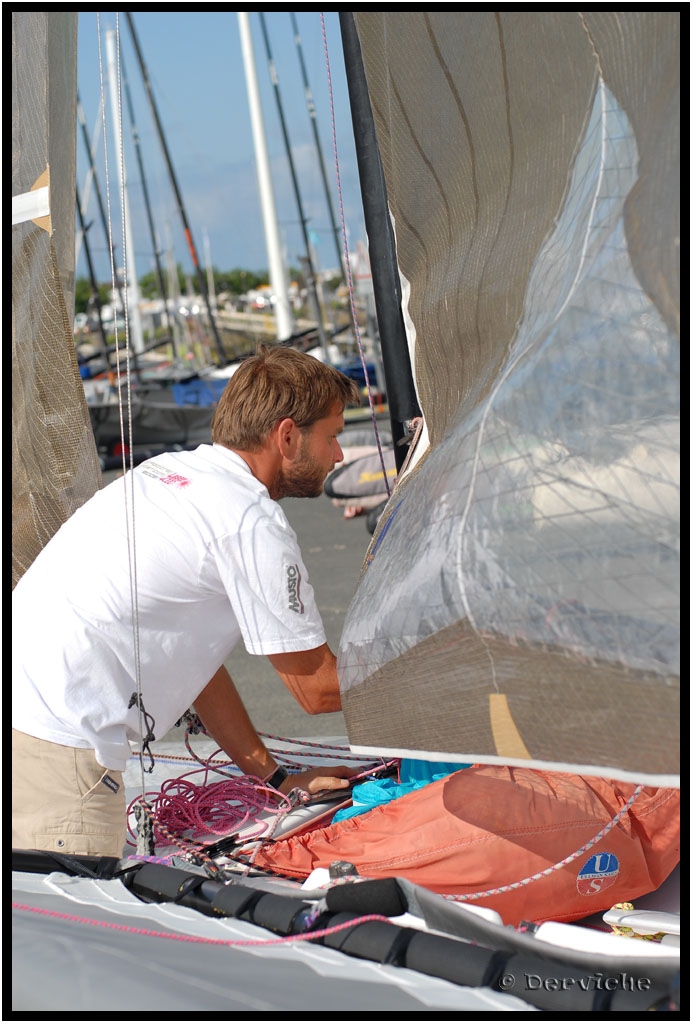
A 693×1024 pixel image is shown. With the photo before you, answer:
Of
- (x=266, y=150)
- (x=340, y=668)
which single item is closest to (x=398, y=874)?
(x=340, y=668)

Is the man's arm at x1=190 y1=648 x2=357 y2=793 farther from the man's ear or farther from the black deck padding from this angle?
the black deck padding

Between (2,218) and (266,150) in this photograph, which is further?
(266,150)

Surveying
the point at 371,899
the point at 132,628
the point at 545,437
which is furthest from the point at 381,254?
the point at 371,899

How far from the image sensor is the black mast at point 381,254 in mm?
2279

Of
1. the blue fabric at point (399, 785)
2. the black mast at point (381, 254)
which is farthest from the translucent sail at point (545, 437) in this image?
the black mast at point (381, 254)

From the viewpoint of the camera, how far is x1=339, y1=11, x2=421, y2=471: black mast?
2.28 m

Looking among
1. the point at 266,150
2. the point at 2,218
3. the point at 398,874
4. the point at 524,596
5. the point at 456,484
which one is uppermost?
the point at 266,150

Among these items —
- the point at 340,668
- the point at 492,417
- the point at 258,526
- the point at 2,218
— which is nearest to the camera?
the point at 492,417

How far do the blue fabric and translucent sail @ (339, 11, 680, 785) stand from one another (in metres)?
0.32

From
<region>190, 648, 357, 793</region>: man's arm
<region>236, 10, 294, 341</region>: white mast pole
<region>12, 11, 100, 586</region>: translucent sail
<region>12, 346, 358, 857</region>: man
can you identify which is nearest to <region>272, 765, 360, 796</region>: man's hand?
<region>190, 648, 357, 793</region>: man's arm

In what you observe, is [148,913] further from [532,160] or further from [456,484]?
[532,160]

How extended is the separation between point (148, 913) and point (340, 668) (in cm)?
40

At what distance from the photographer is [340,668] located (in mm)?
1412

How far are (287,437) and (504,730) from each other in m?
0.80
